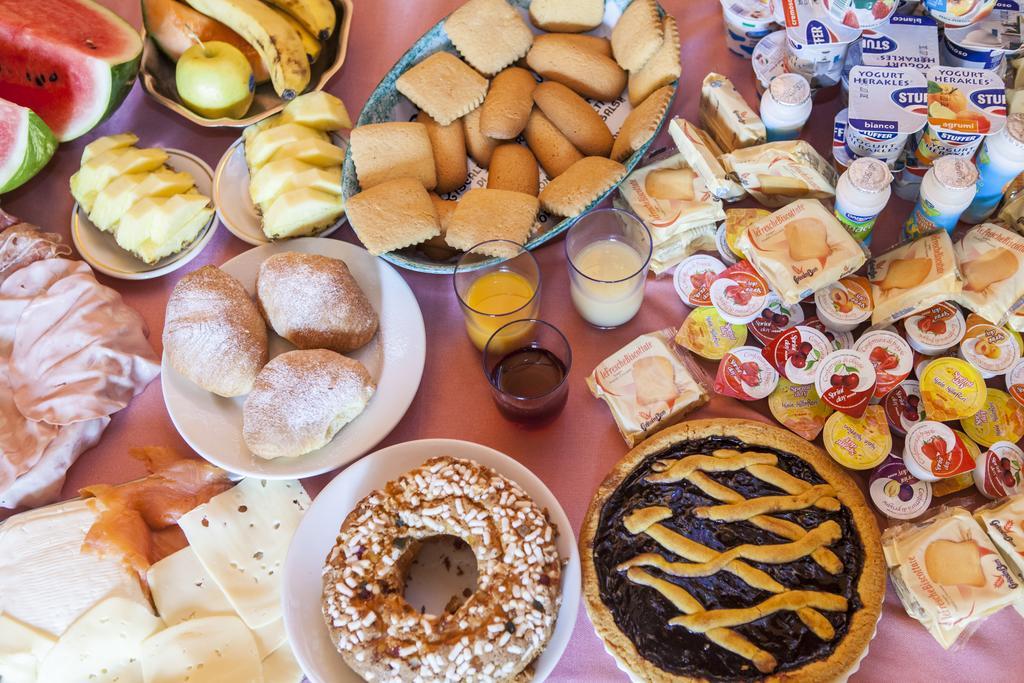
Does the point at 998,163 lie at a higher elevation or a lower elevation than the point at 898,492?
higher

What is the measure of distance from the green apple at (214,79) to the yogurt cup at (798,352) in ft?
3.52

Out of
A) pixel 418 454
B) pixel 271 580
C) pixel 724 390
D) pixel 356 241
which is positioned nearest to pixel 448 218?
pixel 356 241

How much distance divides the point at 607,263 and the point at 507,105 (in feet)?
1.13

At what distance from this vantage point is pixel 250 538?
1.20 m

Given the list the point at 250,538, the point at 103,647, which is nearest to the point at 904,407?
the point at 250,538

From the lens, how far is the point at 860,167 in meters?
1.12

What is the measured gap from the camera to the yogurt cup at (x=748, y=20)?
1.38m

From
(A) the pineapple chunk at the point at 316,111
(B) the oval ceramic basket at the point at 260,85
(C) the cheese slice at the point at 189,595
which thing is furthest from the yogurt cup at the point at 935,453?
(B) the oval ceramic basket at the point at 260,85

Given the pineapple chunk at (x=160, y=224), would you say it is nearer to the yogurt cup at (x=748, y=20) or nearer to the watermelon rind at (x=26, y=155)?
the watermelon rind at (x=26, y=155)

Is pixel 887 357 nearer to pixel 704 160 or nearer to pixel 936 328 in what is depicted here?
pixel 936 328

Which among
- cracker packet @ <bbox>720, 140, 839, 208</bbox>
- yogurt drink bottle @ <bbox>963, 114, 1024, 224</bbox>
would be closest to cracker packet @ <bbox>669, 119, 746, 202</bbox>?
cracker packet @ <bbox>720, 140, 839, 208</bbox>

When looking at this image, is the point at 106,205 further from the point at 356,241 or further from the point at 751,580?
the point at 751,580

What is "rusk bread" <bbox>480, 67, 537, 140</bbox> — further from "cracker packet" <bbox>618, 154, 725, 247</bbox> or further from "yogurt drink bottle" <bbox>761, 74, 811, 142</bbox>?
"yogurt drink bottle" <bbox>761, 74, 811, 142</bbox>

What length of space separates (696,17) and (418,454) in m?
1.05
